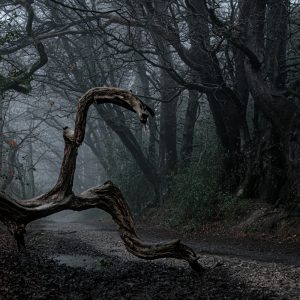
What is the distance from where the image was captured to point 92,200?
7.75m

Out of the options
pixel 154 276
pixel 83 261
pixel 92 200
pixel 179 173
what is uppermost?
pixel 179 173

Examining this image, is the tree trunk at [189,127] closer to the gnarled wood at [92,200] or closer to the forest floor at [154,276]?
the forest floor at [154,276]

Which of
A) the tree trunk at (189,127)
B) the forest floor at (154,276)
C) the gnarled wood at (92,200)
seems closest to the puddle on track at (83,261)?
the forest floor at (154,276)

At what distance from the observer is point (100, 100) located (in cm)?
781

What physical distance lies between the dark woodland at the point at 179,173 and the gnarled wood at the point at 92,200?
2 cm

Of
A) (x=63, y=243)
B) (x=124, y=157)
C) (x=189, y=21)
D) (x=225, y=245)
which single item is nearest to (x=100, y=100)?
(x=225, y=245)

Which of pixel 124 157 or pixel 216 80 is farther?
pixel 124 157

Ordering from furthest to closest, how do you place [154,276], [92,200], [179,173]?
[179,173]
[154,276]
[92,200]

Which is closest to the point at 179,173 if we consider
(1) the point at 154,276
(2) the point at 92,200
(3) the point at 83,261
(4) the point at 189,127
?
(4) the point at 189,127

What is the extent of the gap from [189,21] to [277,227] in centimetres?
736

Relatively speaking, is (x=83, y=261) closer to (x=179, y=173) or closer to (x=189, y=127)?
(x=179, y=173)

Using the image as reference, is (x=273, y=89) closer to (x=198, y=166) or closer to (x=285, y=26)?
(x=285, y=26)

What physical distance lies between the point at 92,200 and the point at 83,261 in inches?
112

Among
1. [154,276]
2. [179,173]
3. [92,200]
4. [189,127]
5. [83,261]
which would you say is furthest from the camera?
[189,127]
